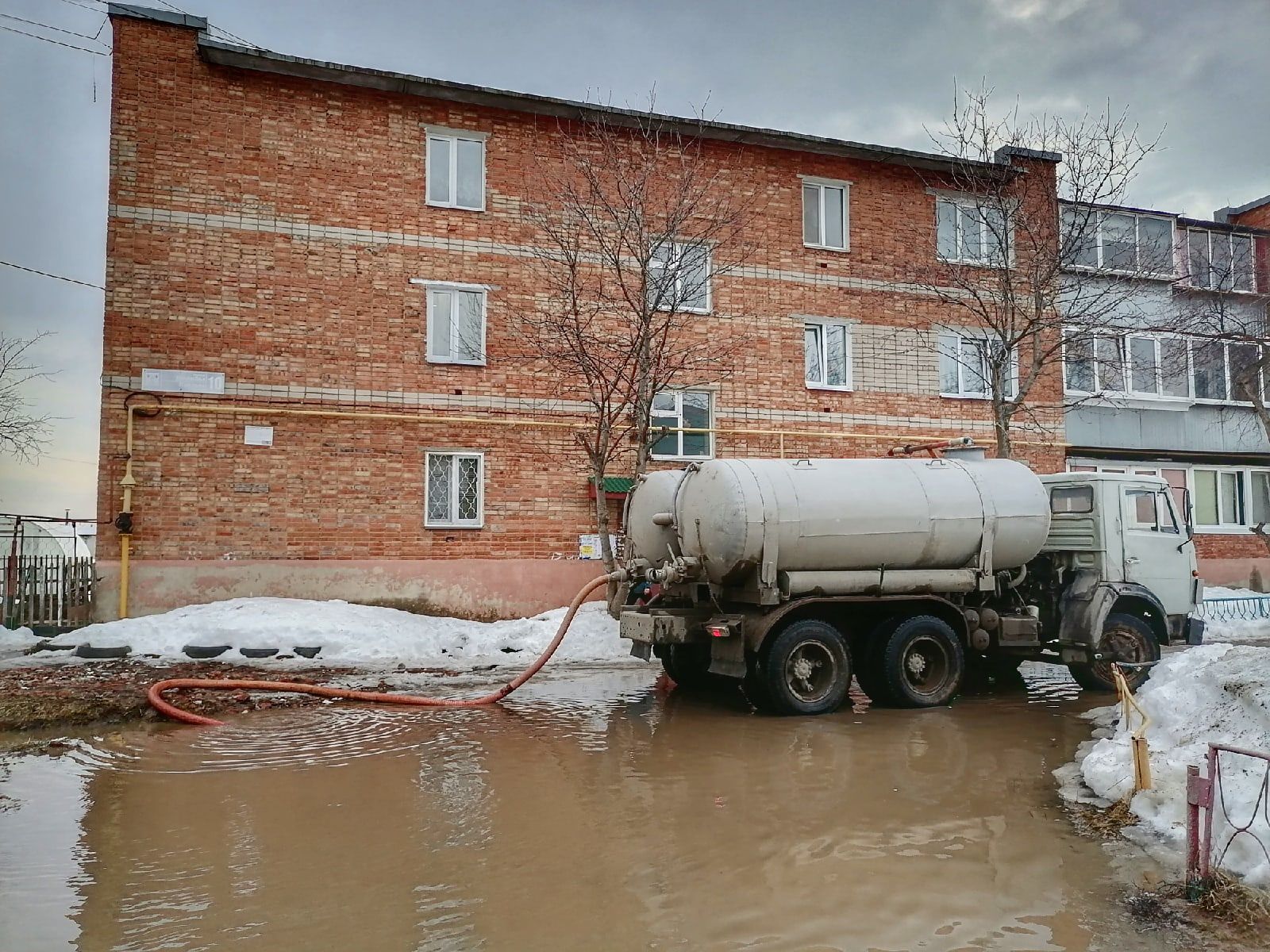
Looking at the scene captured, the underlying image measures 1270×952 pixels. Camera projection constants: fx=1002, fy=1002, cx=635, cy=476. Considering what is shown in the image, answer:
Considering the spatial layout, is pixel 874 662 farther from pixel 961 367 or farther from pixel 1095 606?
pixel 961 367

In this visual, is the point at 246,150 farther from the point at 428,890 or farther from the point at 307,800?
the point at 428,890

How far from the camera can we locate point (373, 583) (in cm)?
1656

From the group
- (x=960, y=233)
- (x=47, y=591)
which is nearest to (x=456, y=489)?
(x=47, y=591)

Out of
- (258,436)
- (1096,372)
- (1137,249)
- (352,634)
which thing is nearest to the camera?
(352,634)

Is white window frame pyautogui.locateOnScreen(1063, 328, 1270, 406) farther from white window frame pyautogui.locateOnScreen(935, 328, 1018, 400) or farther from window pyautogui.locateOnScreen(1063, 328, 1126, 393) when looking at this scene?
white window frame pyautogui.locateOnScreen(935, 328, 1018, 400)

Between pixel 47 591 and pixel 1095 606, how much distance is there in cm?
1441

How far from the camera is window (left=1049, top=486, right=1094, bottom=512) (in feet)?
38.1

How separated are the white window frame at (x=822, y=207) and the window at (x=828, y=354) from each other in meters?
1.57

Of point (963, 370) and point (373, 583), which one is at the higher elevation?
point (963, 370)

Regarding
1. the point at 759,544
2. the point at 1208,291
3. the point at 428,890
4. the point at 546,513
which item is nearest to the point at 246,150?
the point at 546,513

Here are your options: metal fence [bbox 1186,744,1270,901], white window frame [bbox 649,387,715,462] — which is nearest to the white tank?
metal fence [bbox 1186,744,1270,901]

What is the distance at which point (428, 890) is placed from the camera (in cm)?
490

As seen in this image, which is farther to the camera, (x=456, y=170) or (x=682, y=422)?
(x=682, y=422)

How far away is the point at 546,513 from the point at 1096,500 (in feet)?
30.8
